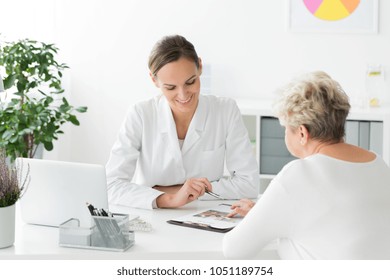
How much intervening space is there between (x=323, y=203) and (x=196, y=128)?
1208 millimetres

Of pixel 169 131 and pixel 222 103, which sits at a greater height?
pixel 222 103

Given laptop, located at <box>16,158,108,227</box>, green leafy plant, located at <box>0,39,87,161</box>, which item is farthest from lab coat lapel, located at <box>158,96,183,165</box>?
green leafy plant, located at <box>0,39,87,161</box>

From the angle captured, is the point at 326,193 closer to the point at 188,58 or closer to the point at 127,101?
the point at 188,58

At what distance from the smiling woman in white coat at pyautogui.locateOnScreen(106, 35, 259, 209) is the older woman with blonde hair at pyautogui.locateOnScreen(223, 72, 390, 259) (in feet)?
2.61

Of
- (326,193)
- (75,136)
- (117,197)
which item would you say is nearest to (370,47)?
(75,136)

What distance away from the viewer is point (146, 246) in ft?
7.22

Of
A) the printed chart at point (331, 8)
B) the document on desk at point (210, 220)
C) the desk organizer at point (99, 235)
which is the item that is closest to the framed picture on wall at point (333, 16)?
the printed chart at point (331, 8)

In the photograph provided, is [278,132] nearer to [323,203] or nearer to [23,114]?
[23,114]

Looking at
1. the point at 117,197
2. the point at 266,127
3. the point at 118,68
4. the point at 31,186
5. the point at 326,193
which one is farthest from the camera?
the point at 118,68

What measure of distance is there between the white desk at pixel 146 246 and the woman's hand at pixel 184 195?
0.24m

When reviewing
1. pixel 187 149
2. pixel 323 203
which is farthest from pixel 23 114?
pixel 323 203

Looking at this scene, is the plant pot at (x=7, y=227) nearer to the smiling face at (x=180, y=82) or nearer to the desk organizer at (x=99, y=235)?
the desk organizer at (x=99, y=235)
